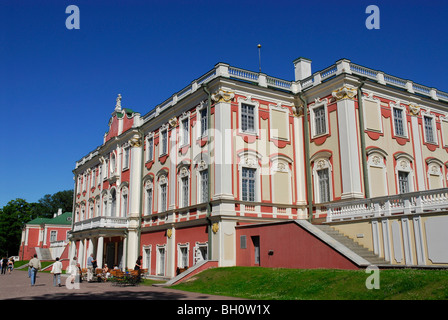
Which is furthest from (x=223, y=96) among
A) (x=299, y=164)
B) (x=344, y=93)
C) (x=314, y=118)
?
(x=344, y=93)

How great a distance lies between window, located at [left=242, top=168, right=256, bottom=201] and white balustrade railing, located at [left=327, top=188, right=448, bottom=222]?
4.59 metres

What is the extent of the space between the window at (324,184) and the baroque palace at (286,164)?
57 millimetres

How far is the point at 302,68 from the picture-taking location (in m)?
28.4

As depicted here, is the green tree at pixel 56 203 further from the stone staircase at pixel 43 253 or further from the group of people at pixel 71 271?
the group of people at pixel 71 271

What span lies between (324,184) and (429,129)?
359 inches

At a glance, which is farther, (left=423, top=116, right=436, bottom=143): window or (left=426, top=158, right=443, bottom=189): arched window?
(left=423, top=116, right=436, bottom=143): window

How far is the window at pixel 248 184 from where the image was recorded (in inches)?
948

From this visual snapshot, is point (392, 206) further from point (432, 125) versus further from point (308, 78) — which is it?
point (432, 125)

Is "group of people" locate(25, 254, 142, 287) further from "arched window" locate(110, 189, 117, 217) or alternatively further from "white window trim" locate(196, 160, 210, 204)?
"arched window" locate(110, 189, 117, 217)

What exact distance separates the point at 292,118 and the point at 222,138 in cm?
522

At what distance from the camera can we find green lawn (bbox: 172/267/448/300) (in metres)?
11.2

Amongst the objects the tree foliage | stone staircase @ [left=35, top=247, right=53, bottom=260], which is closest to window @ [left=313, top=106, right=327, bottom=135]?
stone staircase @ [left=35, top=247, right=53, bottom=260]

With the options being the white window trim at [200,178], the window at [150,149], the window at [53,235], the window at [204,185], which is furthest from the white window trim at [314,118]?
the window at [53,235]
